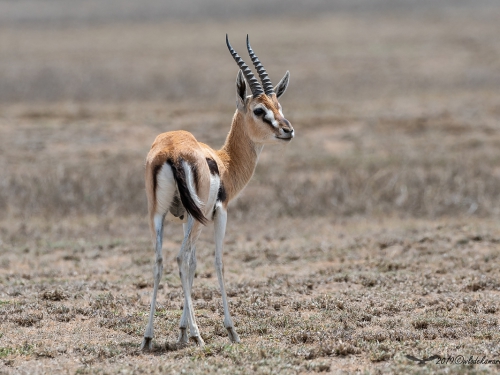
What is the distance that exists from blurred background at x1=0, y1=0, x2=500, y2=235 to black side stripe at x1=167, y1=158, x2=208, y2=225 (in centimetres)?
759

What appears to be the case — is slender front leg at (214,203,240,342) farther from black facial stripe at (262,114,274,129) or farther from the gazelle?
black facial stripe at (262,114,274,129)

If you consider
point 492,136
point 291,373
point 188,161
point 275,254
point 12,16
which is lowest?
point 291,373

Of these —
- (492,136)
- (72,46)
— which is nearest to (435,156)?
(492,136)

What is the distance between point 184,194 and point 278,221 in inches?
305

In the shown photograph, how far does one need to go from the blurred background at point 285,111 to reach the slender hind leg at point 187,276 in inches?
282

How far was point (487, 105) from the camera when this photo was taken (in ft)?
74.6

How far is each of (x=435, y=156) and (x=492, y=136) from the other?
3.17 metres

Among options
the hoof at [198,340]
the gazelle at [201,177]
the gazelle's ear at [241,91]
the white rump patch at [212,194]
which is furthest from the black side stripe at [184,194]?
the gazelle's ear at [241,91]

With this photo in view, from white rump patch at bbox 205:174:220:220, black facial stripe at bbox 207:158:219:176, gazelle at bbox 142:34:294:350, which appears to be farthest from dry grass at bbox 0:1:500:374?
black facial stripe at bbox 207:158:219:176

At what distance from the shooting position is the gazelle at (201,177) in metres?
6.64

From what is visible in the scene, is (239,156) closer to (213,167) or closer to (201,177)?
(213,167)

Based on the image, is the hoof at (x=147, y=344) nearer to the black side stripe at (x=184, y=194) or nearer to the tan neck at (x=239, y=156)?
the black side stripe at (x=184, y=194)

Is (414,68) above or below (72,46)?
below

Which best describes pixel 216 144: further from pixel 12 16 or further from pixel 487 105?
pixel 12 16
